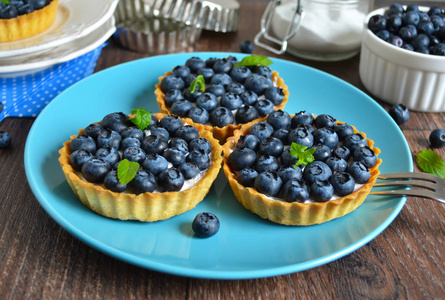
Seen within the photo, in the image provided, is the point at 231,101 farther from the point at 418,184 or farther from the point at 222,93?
the point at 418,184

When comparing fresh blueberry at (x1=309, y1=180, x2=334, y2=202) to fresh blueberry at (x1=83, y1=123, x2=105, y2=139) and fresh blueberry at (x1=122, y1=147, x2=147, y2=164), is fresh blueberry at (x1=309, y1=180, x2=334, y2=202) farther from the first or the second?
fresh blueberry at (x1=83, y1=123, x2=105, y2=139)

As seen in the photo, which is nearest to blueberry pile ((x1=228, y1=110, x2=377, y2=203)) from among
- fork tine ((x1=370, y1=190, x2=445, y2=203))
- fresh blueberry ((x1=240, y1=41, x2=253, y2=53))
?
fork tine ((x1=370, y1=190, x2=445, y2=203))

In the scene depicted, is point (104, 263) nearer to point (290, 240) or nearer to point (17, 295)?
point (17, 295)

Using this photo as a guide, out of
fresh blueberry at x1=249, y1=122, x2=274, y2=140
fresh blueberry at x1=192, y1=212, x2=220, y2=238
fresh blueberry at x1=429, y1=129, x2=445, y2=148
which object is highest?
fresh blueberry at x1=249, y1=122, x2=274, y2=140

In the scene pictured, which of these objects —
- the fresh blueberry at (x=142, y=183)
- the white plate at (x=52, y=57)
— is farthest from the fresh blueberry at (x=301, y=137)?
the white plate at (x=52, y=57)

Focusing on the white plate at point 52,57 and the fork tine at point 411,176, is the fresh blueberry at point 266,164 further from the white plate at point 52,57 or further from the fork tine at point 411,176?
the white plate at point 52,57

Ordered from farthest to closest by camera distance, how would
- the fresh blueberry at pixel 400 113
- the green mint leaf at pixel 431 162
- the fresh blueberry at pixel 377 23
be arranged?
the fresh blueberry at pixel 377 23, the fresh blueberry at pixel 400 113, the green mint leaf at pixel 431 162
